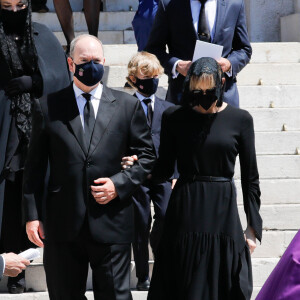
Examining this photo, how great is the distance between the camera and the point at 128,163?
4887 millimetres

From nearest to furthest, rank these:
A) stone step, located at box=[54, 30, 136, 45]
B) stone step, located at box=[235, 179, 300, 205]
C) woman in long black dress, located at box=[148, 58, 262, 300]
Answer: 1. woman in long black dress, located at box=[148, 58, 262, 300]
2. stone step, located at box=[235, 179, 300, 205]
3. stone step, located at box=[54, 30, 136, 45]

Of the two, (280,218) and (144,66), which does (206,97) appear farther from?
(280,218)

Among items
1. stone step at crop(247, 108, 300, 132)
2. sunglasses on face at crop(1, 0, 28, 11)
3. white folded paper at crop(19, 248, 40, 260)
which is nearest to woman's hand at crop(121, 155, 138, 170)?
white folded paper at crop(19, 248, 40, 260)

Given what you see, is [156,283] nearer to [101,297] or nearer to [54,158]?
[101,297]

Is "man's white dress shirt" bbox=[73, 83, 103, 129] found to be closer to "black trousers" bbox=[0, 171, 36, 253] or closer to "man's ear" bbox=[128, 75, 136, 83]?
"man's ear" bbox=[128, 75, 136, 83]

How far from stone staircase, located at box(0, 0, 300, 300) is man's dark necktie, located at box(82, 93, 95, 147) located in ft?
5.27

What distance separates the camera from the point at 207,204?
15.7 ft

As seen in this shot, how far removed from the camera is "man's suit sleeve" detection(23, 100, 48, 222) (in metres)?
4.89

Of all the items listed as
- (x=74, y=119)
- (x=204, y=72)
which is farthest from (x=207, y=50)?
(x=74, y=119)

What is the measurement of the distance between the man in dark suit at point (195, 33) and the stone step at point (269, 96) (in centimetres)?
221

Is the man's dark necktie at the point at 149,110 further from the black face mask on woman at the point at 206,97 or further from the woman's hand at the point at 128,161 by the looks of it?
the black face mask on woman at the point at 206,97

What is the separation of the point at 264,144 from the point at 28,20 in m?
2.49

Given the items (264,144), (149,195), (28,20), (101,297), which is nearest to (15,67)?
(28,20)

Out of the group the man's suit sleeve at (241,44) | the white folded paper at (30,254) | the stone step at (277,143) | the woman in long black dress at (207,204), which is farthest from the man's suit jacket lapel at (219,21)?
the white folded paper at (30,254)
